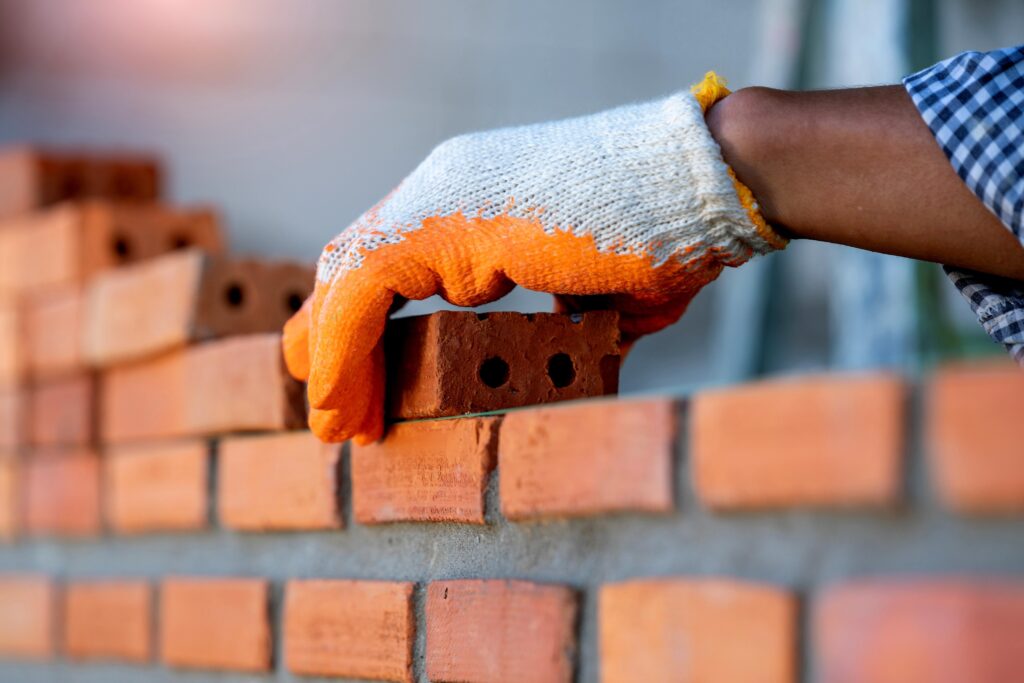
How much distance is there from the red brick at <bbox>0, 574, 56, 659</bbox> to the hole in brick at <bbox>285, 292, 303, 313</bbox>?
655 millimetres

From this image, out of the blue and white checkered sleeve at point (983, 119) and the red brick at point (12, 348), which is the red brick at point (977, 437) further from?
the red brick at point (12, 348)

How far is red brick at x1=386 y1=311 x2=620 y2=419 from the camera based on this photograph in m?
1.41

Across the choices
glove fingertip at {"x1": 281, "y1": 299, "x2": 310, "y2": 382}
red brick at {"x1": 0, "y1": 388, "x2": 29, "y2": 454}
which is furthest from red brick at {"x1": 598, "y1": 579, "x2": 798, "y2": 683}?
red brick at {"x1": 0, "y1": 388, "x2": 29, "y2": 454}

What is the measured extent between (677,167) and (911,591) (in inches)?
22.7

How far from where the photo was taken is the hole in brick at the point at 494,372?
144 centimetres

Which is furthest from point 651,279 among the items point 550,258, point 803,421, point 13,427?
point 13,427

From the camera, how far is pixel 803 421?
0.94 meters

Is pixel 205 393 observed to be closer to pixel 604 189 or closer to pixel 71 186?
pixel 604 189

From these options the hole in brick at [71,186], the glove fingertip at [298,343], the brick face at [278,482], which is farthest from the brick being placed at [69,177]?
the glove fingertip at [298,343]

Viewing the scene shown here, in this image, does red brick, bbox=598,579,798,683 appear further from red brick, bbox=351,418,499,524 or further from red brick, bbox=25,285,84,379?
red brick, bbox=25,285,84,379

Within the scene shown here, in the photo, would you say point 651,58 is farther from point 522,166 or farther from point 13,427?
point 522,166

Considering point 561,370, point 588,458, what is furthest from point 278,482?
point 588,458

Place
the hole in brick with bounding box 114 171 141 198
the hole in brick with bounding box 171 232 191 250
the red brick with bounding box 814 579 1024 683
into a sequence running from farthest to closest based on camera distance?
the hole in brick with bounding box 114 171 141 198
the hole in brick with bounding box 171 232 191 250
the red brick with bounding box 814 579 1024 683

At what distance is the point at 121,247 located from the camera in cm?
261
